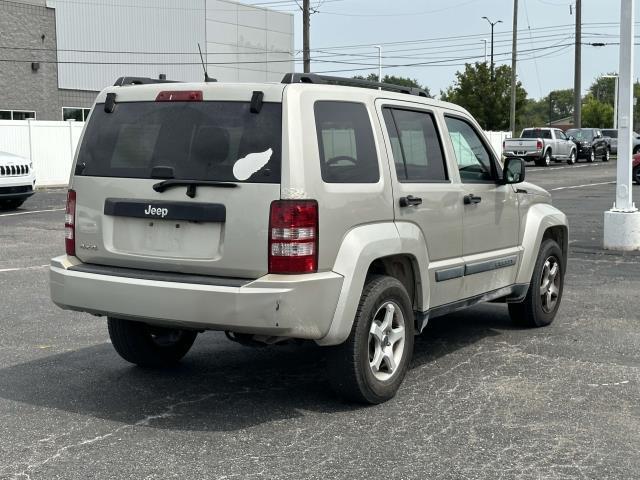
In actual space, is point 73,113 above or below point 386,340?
above

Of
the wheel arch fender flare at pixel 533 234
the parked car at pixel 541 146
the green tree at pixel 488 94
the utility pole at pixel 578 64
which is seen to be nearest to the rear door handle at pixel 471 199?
the wheel arch fender flare at pixel 533 234

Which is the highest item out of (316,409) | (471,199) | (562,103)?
(562,103)

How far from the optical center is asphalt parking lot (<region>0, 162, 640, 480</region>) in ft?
14.7

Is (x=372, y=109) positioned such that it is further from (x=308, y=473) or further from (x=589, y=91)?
(x=589, y=91)

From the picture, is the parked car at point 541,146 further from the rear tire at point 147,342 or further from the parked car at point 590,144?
the rear tire at point 147,342

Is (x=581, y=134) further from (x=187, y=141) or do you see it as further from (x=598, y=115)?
(x=598, y=115)

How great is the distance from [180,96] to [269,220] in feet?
3.31

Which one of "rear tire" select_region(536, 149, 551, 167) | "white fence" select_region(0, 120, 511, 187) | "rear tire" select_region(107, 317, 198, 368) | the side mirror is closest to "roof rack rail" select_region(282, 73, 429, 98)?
the side mirror

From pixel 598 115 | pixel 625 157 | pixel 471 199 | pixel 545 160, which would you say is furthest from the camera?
pixel 598 115

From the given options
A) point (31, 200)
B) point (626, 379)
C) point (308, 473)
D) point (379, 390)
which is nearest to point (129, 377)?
point (379, 390)

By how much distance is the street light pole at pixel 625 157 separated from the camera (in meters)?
12.2

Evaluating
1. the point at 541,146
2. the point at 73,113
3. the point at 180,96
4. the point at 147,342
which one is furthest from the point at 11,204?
the point at 73,113

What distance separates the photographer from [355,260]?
16.8 ft

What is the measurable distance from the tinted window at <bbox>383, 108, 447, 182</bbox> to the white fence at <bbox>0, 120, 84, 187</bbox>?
23598 mm
